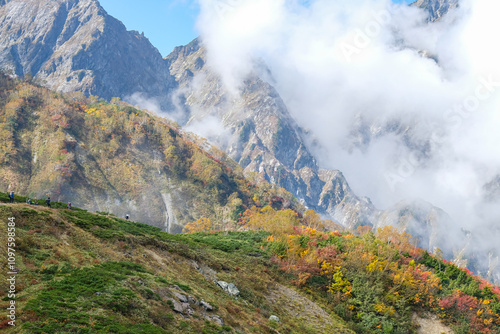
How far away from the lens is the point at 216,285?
34.8 metres

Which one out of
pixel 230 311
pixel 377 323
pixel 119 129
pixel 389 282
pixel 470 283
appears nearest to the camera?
pixel 230 311

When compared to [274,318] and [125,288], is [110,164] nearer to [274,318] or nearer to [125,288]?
[274,318]

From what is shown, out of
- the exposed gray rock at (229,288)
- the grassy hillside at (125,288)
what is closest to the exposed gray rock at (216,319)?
the grassy hillside at (125,288)

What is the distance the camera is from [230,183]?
7072 inches

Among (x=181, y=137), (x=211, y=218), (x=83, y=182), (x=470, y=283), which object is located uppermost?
(x=181, y=137)

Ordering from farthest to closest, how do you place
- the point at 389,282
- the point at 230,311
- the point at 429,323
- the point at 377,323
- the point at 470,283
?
the point at 470,283, the point at 389,282, the point at 429,323, the point at 377,323, the point at 230,311

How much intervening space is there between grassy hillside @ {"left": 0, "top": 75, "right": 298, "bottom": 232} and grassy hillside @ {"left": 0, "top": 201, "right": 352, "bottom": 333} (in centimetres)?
10337

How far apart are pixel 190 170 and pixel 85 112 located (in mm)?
65258

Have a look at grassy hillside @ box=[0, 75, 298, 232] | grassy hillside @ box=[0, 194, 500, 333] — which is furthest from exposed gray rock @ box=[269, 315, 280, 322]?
grassy hillside @ box=[0, 75, 298, 232]

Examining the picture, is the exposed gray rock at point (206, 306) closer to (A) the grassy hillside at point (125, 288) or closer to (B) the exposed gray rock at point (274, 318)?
(A) the grassy hillside at point (125, 288)

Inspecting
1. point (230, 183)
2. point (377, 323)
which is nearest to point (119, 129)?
point (230, 183)

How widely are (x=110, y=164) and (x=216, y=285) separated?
5244 inches

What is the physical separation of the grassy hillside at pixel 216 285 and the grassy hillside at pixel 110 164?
270 feet

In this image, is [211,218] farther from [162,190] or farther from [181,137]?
[181,137]
